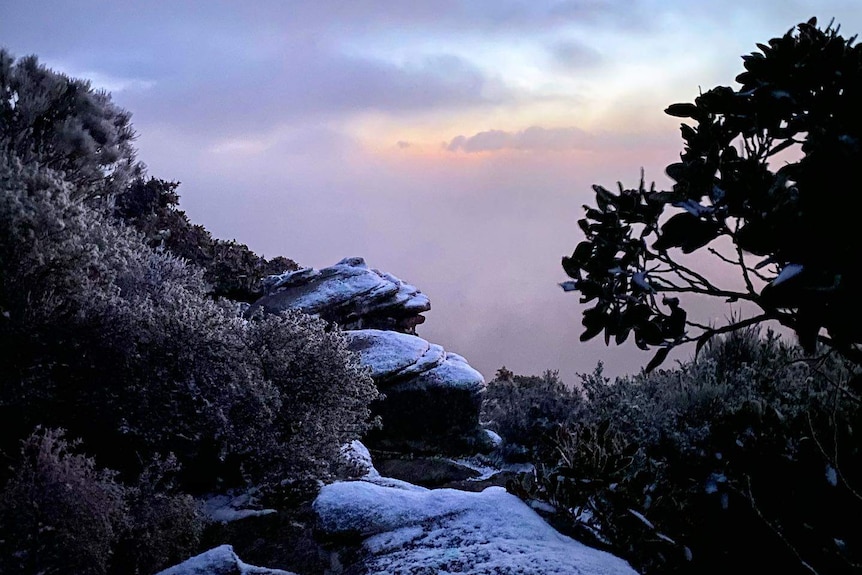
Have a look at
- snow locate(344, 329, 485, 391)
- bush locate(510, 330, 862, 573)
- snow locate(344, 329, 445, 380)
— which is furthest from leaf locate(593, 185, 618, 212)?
snow locate(344, 329, 485, 391)

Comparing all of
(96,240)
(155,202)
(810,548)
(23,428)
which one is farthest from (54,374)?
(155,202)

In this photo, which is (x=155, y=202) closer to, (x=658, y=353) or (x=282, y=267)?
(x=282, y=267)

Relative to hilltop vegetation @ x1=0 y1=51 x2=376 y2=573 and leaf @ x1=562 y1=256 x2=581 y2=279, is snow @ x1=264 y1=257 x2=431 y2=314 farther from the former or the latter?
leaf @ x1=562 y1=256 x2=581 y2=279

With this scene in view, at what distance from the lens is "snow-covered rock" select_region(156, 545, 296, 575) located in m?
4.57

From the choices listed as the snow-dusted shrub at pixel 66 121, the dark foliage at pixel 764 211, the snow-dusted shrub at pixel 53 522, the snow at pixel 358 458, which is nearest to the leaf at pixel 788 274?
the dark foliage at pixel 764 211

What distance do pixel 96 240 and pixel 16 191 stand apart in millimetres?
1436

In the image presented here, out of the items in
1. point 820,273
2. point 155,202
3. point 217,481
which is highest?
point 155,202

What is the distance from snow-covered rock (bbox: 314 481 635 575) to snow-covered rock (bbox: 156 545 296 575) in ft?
1.73

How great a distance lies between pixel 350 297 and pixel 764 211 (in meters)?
12.3

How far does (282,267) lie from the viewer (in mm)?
20125

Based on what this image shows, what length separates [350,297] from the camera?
14125 millimetres

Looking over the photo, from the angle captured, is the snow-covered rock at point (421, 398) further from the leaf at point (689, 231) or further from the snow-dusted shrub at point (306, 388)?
the leaf at point (689, 231)

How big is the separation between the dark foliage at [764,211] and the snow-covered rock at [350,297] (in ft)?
36.8

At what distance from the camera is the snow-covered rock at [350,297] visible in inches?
546
